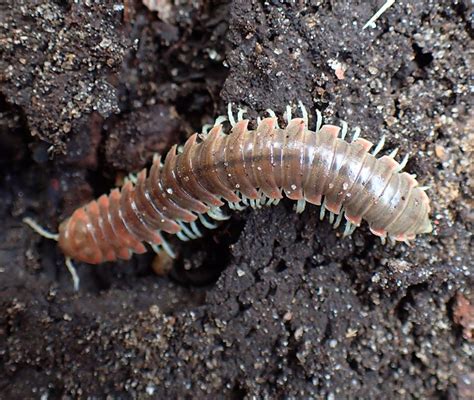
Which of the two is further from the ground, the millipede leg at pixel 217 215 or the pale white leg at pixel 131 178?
the millipede leg at pixel 217 215

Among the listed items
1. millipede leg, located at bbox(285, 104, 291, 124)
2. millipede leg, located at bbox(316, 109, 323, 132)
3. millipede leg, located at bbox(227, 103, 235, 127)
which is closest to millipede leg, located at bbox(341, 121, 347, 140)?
millipede leg, located at bbox(316, 109, 323, 132)

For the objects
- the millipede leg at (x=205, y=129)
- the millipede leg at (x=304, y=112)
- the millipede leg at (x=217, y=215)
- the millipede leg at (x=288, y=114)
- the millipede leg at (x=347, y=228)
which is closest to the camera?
the millipede leg at (x=304, y=112)

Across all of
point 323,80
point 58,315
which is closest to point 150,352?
point 58,315

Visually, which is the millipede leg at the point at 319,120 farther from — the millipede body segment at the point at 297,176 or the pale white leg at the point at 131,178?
the pale white leg at the point at 131,178

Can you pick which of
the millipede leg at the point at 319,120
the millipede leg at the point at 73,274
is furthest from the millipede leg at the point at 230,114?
the millipede leg at the point at 73,274

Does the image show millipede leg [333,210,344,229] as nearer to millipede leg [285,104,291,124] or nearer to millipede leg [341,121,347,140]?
millipede leg [341,121,347,140]

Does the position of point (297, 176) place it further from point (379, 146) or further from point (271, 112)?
point (379, 146)

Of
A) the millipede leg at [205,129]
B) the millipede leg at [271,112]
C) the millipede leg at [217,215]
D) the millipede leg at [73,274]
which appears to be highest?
the millipede leg at [271,112]

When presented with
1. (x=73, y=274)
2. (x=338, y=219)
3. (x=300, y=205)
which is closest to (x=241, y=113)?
(x=300, y=205)

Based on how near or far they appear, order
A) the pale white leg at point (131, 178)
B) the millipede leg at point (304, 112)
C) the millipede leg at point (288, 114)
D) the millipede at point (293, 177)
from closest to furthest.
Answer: the millipede at point (293, 177)
the millipede leg at point (304, 112)
the millipede leg at point (288, 114)
the pale white leg at point (131, 178)
